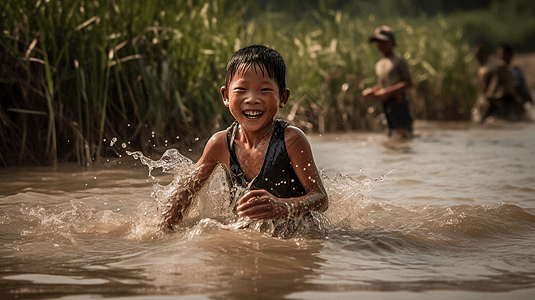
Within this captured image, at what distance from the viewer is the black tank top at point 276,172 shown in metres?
3.07

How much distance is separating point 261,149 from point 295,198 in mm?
339

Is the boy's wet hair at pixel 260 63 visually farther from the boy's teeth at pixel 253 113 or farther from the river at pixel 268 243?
the river at pixel 268 243

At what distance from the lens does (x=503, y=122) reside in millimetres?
10203

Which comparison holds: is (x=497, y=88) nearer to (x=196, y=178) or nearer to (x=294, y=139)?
(x=294, y=139)

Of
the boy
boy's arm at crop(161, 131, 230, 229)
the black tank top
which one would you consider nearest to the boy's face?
the boy

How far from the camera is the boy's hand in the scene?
2.70 m

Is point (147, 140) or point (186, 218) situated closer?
point (186, 218)

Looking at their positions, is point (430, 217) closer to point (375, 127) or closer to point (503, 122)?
point (375, 127)

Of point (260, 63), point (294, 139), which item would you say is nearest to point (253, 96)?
point (260, 63)

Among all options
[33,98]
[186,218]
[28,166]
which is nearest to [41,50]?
[33,98]

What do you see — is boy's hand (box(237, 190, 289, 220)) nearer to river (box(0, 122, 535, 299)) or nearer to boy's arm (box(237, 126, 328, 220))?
boy's arm (box(237, 126, 328, 220))

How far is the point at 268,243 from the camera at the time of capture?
2.81 metres

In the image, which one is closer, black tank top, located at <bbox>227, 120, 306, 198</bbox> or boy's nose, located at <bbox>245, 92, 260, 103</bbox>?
boy's nose, located at <bbox>245, 92, 260, 103</bbox>

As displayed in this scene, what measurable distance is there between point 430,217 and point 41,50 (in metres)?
3.09
